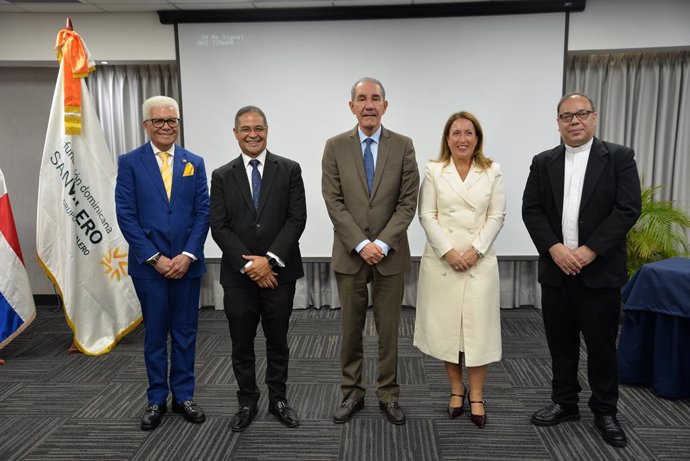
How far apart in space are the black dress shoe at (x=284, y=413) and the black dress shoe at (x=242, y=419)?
0.39ft

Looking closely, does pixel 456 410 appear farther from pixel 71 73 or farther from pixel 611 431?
pixel 71 73

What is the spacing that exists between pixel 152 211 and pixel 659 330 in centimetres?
293

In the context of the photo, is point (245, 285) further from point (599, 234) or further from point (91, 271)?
point (91, 271)

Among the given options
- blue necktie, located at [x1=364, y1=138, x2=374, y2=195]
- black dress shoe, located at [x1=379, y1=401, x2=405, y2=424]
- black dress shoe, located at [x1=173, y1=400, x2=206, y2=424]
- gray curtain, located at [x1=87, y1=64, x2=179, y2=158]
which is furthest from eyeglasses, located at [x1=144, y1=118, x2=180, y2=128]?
gray curtain, located at [x1=87, y1=64, x2=179, y2=158]

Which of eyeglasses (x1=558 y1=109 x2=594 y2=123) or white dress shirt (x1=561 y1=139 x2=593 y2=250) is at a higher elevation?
eyeglasses (x1=558 y1=109 x2=594 y2=123)

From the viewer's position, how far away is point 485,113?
4375 mm

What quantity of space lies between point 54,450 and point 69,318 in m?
1.51

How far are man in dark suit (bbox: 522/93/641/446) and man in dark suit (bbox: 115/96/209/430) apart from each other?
5.85 feet

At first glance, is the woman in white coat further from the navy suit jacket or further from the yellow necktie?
the yellow necktie

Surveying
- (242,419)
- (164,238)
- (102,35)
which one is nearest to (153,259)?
(164,238)

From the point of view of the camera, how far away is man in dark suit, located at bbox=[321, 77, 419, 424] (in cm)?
249

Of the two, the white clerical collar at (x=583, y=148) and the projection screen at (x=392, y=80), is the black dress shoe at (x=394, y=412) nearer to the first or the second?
the white clerical collar at (x=583, y=148)

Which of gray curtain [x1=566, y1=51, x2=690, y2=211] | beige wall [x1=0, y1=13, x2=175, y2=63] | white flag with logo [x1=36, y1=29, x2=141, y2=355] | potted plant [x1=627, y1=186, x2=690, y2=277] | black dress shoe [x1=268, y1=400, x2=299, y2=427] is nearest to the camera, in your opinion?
black dress shoe [x1=268, y1=400, x2=299, y2=427]

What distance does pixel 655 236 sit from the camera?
412 cm
